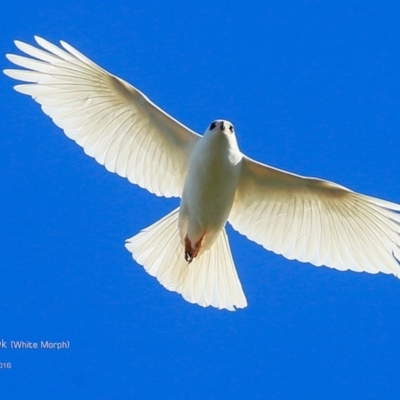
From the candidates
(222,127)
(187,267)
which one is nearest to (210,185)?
(222,127)

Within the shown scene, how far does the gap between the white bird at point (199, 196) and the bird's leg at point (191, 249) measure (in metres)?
0.01

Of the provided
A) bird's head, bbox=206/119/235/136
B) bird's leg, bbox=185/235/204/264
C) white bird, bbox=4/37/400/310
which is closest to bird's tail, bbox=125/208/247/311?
white bird, bbox=4/37/400/310

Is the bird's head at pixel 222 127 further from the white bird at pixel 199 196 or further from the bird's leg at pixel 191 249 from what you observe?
the bird's leg at pixel 191 249

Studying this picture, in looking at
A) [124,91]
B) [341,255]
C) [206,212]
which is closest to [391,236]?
[341,255]

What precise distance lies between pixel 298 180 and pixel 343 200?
0.56 m

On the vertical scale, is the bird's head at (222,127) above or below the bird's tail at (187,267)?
above

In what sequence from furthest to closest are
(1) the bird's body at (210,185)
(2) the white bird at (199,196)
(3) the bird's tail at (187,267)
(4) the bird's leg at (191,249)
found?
(3) the bird's tail at (187,267)
(4) the bird's leg at (191,249)
(2) the white bird at (199,196)
(1) the bird's body at (210,185)

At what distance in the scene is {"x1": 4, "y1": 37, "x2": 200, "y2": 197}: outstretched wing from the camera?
649 inches

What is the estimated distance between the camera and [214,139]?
16125 mm

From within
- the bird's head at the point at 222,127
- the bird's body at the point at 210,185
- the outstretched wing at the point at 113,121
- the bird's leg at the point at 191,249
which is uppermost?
the outstretched wing at the point at 113,121

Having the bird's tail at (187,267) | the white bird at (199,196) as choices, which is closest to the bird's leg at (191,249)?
the white bird at (199,196)

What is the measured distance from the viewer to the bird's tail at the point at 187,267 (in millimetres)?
17125

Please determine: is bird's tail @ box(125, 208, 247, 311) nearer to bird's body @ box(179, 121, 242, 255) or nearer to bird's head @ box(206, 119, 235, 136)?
bird's body @ box(179, 121, 242, 255)

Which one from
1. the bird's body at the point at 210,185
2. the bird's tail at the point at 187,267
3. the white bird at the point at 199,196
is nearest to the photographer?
the bird's body at the point at 210,185
